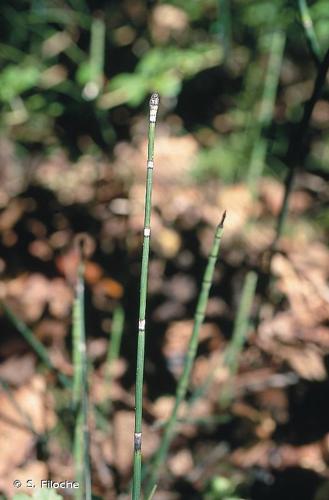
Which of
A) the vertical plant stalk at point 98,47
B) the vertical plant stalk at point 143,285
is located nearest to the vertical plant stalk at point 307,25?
the vertical plant stalk at point 143,285

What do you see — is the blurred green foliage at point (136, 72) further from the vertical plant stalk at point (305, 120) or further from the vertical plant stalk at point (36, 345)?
the vertical plant stalk at point (36, 345)

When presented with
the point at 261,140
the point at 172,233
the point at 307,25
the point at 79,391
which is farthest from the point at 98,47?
the point at 79,391

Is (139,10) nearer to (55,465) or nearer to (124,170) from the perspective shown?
(124,170)

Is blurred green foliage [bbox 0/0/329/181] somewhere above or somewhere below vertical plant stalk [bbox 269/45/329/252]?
above

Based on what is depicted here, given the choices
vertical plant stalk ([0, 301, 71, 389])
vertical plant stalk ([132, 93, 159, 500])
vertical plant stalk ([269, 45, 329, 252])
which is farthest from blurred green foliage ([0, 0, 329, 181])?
vertical plant stalk ([132, 93, 159, 500])

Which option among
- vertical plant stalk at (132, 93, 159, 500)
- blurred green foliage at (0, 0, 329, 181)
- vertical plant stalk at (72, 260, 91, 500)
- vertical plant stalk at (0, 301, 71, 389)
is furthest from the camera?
blurred green foliage at (0, 0, 329, 181)

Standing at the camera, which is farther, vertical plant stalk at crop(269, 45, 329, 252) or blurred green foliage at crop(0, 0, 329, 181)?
blurred green foliage at crop(0, 0, 329, 181)

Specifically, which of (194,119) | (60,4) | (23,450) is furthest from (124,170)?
(23,450)

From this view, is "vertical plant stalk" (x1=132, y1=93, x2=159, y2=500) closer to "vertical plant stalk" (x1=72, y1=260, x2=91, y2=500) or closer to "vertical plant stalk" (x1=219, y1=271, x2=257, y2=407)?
"vertical plant stalk" (x1=72, y1=260, x2=91, y2=500)

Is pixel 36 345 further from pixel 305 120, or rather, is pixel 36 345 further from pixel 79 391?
pixel 305 120
